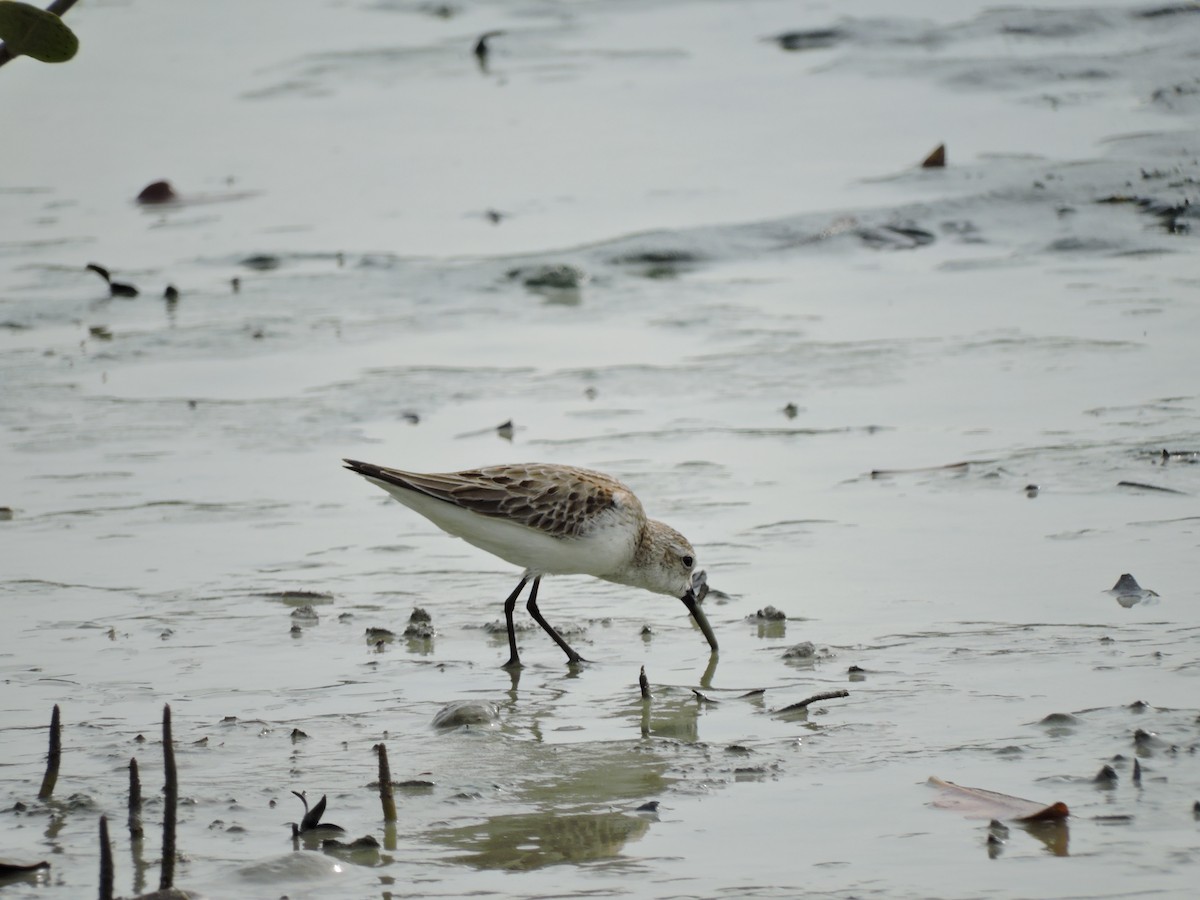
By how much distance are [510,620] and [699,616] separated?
27.9 inches

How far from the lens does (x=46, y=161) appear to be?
15.6 metres

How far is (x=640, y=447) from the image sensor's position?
8562 mm

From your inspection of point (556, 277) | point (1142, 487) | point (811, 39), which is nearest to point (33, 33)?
point (1142, 487)

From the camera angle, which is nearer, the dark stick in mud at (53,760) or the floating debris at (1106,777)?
the dark stick in mud at (53,760)

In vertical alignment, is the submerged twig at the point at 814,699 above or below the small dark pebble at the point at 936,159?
below

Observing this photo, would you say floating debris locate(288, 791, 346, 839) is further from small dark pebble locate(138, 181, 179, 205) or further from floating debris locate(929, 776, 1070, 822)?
small dark pebble locate(138, 181, 179, 205)

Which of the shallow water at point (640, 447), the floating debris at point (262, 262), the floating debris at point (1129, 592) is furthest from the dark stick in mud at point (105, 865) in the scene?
the floating debris at point (262, 262)

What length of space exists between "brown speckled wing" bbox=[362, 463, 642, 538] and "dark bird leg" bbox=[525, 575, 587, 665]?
1.00 feet

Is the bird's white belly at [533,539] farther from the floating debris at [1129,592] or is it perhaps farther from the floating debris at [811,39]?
the floating debris at [811,39]

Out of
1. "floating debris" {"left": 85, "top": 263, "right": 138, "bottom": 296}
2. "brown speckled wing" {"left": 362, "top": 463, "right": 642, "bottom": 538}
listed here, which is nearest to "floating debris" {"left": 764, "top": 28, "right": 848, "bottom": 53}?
"floating debris" {"left": 85, "top": 263, "right": 138, "bottom": 296}

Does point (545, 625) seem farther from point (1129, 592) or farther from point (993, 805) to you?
point (993, 805)

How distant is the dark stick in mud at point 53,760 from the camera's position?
15.1 feet

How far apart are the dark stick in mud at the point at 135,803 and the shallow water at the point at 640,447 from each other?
114mm

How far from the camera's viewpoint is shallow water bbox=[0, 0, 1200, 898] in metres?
4.85
